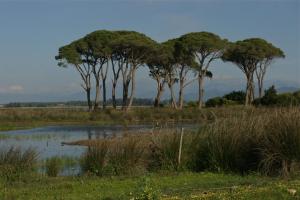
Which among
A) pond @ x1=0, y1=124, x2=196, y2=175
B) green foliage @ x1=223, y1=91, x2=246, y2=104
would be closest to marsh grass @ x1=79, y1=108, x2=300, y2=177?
pond @ x1=0, y1=124, x2=196, y2=175

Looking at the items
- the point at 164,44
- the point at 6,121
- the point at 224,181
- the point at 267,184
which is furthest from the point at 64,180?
the point at 164,44

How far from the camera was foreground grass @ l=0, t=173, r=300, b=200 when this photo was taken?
9495mm

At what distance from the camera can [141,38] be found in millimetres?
56812

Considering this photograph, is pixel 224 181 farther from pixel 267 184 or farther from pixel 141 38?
pixel 141 38

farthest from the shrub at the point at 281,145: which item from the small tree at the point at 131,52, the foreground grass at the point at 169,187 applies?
the small tree at the point at 131,52

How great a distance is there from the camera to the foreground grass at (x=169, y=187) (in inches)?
374

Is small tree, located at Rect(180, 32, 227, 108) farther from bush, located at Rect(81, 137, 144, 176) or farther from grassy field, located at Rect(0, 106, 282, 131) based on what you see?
bush, located at Rect(81, 137, 144, 176)

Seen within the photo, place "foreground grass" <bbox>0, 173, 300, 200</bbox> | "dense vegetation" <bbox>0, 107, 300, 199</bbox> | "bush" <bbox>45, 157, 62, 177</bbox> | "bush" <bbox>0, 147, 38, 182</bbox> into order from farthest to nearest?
"bush" <bbox>45, 157, 62, 177</bbox>, "bush" <bbox>0, 147, 38, 182</bbox>, "dense vegetation" <bbox>0, 107, 300, 199</bbox>, "foreground grass" <bbox>0, 173, 300, 200</bbox>

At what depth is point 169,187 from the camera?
11.3 meters

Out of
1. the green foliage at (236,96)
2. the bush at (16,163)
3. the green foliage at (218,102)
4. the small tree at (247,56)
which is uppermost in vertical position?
the small tree at (247,56)

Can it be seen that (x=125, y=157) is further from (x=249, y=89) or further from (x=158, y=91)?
(x=249, y=89)

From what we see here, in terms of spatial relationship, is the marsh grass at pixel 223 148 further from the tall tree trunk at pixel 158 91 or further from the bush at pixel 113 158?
the tall tree trunk at pixel 158 91

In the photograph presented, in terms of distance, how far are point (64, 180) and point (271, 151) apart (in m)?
4.85

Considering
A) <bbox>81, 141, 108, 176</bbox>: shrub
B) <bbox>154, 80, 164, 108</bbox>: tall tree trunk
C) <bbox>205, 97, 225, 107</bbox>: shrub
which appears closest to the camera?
<bbox>81, 141, 108, 176</bbox>: shrub
